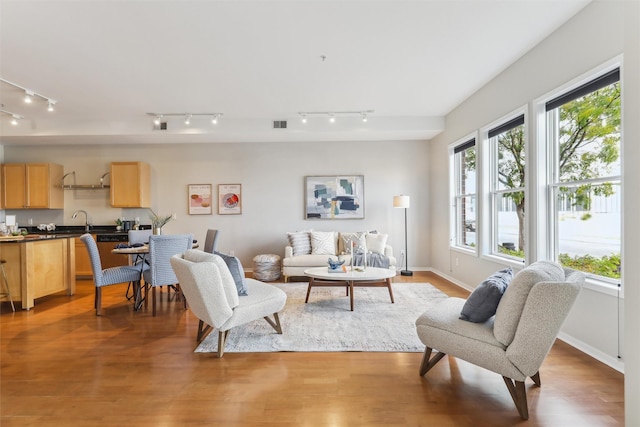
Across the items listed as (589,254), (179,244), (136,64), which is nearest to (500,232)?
(589,254)

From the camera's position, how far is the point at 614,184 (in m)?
2.48

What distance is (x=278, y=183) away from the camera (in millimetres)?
6281

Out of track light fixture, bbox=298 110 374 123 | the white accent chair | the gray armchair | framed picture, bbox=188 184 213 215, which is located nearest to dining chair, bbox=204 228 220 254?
framed picture, bbox=188 184 213 215

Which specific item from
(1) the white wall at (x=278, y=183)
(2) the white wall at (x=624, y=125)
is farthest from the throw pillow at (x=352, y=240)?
(2) the white wall at (x=624, y=125)

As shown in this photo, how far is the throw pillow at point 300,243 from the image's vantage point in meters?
5.63

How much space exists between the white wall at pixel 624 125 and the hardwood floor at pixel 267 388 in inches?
14.0

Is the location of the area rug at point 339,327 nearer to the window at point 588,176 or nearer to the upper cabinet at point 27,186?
the window at point 588,176

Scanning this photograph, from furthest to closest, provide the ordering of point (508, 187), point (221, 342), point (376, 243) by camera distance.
Answer: point (376, 243), point (508, 187), point (221, 342)

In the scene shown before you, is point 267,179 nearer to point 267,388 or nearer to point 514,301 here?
point 267,388

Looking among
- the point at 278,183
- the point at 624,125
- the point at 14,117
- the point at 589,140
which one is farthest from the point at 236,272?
the point at 14,117

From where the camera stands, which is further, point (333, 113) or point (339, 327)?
point (333, 113)

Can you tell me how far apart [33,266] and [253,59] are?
13.0ft

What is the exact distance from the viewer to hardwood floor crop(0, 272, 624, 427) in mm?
1822

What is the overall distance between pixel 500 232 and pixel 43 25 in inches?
216
